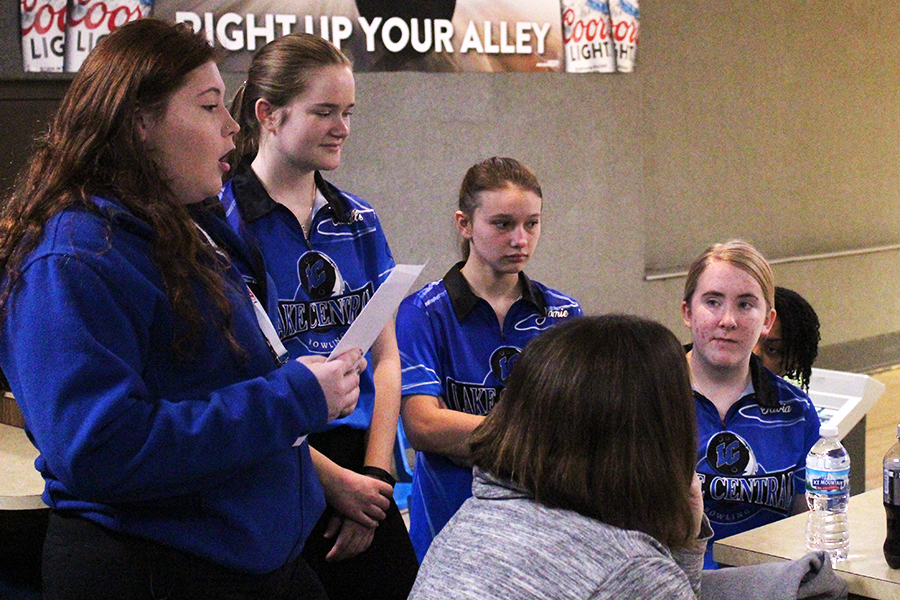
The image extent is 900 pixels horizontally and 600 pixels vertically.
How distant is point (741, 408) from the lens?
2254 mm

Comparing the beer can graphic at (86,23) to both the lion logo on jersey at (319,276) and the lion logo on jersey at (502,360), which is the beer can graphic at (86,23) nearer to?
the lion logo on jersey at (319,276)

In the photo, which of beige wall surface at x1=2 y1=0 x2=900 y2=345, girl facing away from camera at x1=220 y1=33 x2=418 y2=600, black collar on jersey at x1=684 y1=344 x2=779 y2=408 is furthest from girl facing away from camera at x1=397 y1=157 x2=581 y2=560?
beige wall surface at x1=2 y1=0 x2=900 y2=345

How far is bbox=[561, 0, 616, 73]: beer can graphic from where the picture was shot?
203 inches

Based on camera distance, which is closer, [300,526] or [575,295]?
[300,526]

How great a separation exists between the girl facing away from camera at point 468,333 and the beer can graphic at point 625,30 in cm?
326

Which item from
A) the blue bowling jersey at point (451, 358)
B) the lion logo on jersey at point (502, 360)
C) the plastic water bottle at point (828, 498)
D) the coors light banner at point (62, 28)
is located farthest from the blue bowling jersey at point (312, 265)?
the coors light banner at point (62, 28)

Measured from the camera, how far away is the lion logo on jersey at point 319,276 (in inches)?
78.9

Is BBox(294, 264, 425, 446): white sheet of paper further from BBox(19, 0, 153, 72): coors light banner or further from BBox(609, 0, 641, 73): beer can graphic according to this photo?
BBox(609, 0, 641, 73): beer can graphic

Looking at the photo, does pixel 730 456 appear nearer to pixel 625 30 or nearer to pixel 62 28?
pixel 62 28

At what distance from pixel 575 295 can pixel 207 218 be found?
12.9ft

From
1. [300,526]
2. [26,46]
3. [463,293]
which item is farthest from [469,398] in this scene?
[26,46]

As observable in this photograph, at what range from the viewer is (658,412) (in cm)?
123

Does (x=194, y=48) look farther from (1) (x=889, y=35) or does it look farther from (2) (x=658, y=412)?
(1) (x=889, y=35)

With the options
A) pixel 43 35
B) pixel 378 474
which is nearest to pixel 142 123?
pixel 378 474
